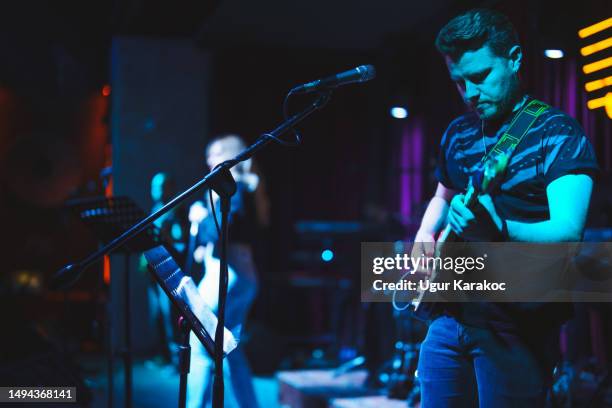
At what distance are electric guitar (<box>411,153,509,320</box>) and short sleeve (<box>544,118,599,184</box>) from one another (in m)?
0.11

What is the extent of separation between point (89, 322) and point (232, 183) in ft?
21.8

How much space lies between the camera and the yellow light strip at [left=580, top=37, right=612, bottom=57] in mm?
4148

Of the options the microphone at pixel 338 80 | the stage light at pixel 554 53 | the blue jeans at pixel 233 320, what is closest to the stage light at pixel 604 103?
the stage light at pixel 554 53

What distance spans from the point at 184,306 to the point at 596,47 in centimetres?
332

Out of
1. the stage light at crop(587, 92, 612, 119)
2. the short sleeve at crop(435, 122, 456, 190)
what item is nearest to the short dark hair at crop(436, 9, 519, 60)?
the short sleeve at crop(435, 122, 456, 190)

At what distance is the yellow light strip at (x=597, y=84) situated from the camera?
165 inches

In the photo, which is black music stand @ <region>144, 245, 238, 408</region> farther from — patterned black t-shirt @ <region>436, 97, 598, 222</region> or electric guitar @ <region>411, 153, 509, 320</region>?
patterned black t-shirt @ <region>436, 97, 598, 222</region>

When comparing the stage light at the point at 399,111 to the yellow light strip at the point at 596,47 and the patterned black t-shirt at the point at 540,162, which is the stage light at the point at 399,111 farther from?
the patterned black t-shirt at the point at 540,162

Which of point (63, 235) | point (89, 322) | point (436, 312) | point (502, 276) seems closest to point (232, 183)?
point (436, 312)

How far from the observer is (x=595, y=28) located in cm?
424

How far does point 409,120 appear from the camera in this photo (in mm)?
7773

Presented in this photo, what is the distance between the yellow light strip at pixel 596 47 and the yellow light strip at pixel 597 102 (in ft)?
0.99

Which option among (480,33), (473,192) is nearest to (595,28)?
(480,33)

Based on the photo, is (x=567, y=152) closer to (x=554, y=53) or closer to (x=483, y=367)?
(x=483, y=367)
